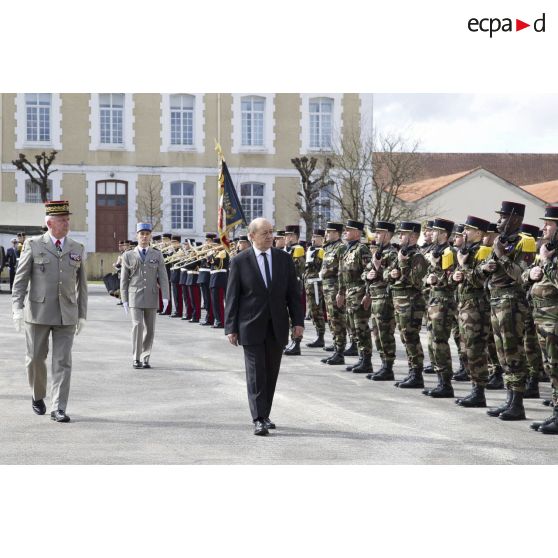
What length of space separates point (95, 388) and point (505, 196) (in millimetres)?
48495

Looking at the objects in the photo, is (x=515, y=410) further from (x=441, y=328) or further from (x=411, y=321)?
(x=411, y=321)

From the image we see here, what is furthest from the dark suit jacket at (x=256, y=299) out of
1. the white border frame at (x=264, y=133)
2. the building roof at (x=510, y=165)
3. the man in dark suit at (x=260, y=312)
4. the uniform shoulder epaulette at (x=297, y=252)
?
the building roof at (x=510, y=165)

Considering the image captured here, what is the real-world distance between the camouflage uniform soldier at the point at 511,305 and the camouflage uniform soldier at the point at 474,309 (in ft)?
2.27

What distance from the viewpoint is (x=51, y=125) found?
47.0 metres

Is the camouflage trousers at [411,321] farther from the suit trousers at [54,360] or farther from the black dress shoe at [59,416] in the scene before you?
the black dress shoe at [59,416]

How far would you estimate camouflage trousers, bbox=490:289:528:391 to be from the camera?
980 centimetres

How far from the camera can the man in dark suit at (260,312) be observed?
29.1ft

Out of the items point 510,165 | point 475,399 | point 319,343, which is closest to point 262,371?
point 475,399

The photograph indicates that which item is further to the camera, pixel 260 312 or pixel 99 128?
pixel 99 128

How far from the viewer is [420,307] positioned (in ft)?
39.9

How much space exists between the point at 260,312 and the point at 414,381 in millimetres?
3883

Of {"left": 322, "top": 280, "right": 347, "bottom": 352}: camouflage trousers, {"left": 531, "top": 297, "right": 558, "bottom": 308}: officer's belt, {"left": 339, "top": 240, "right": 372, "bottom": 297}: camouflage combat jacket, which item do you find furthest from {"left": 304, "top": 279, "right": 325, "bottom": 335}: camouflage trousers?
{"left": 531, "top": 297, "right": 558, "bottom": 308}: officer's belt

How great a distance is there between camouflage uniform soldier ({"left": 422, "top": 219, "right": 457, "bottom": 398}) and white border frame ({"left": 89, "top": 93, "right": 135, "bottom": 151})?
1474 inches

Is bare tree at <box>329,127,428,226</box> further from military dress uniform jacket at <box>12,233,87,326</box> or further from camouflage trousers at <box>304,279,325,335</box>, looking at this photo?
military dress uniform jacket at <box>12,233,87,326</box>
